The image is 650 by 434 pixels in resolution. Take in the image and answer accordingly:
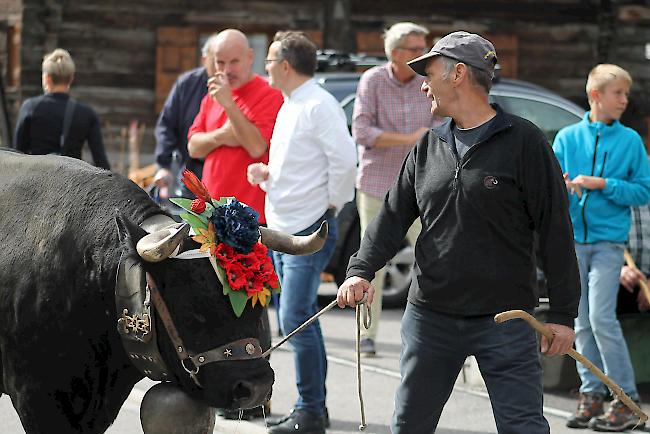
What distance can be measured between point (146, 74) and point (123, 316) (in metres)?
15.5

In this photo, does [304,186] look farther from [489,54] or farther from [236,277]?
[236,277]

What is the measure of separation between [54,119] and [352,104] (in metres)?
2.67

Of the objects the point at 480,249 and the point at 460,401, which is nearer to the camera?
the point at 480,249

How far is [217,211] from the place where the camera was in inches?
181

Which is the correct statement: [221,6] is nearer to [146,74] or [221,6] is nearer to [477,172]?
[146,74]

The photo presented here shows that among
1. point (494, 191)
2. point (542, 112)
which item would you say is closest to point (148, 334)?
point (494, 191)

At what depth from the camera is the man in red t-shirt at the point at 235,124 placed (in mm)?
7129

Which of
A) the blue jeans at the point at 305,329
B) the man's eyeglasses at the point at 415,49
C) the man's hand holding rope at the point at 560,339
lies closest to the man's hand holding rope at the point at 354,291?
the man's hand holding rope at the point at 560,339

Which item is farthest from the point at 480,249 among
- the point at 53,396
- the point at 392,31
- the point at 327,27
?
the point at 327,27

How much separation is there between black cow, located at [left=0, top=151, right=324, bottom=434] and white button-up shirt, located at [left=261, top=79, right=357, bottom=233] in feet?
5.77

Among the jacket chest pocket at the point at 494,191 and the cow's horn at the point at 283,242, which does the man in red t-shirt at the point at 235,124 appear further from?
the jacket chest pocket at the point at 494,191

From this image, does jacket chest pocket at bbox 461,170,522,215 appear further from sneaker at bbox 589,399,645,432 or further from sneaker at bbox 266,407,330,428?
sneaker at bbox 589,399,645,432

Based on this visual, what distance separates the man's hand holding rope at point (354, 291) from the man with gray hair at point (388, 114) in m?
3.52

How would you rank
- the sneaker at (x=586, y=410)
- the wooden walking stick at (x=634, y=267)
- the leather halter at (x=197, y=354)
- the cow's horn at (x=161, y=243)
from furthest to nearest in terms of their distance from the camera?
1. the wooden walking stick at (x=634, y=267)
2. the sneaker at (x=586, y=410)
3. the leather halter at (x=197, y=354)
4. the cow's horn at (x=161, y=243)
